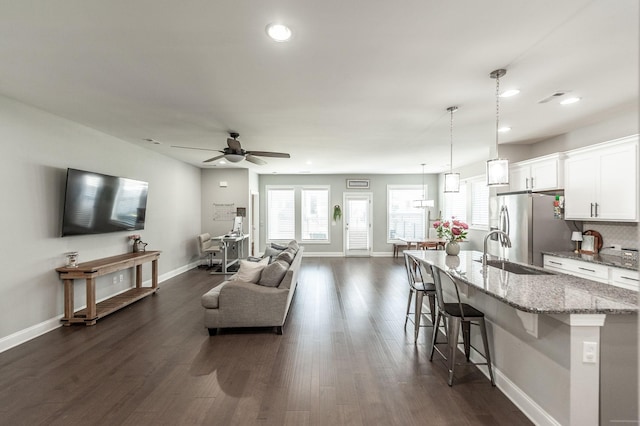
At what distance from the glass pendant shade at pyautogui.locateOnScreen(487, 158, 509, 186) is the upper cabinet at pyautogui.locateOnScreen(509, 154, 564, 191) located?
2.26 m

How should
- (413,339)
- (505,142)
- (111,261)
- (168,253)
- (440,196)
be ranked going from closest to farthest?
(413,339) → (111,261) → (505,142) → (168,253) → (440,196)

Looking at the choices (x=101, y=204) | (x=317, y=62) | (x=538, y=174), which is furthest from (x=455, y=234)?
(x=101, y=204)

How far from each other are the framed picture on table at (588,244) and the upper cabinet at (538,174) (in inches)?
32.6

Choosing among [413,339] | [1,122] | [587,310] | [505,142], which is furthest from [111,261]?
[505,142]

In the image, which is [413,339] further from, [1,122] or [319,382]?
[1,122]

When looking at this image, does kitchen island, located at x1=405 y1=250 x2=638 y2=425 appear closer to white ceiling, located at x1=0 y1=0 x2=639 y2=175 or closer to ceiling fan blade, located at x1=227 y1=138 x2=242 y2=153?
white ceiling, located at x1=0 y1=0 x2=639 y2=175

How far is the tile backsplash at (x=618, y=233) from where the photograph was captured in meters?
3.69

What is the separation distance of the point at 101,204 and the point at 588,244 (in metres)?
7.22

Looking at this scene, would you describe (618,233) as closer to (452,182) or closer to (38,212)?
(452,182)

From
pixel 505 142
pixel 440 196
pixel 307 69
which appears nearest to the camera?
pixel 307 69

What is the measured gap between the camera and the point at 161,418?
207cm

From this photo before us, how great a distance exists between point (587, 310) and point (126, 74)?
3.92 m

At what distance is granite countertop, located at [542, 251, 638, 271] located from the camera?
3.19 m

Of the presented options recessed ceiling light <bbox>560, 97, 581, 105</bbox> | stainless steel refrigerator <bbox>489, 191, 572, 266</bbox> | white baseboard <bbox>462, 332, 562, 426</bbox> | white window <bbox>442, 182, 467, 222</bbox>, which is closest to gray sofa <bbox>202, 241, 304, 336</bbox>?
white baseboard <bbox>462, 332, 562, 426</bbox>
